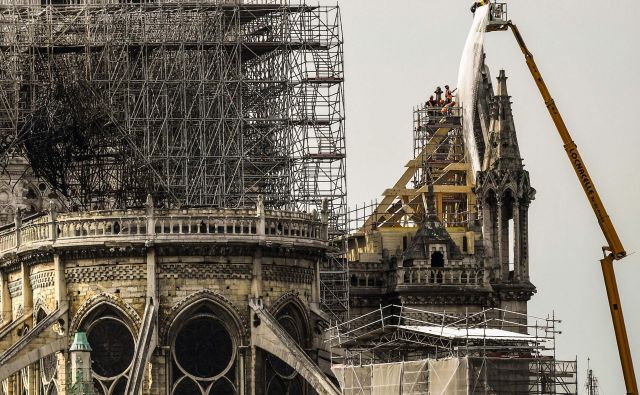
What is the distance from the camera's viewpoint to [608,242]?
115688 millimetres

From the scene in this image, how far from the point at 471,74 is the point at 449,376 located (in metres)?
34.8

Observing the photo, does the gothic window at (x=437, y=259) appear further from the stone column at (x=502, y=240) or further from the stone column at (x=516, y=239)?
the stone column at (x=516, y=239)

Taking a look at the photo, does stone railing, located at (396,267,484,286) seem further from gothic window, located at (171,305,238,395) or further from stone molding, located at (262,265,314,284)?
gothic window, located at (171,305,238,395)

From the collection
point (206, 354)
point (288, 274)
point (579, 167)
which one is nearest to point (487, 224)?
point (579, 167)

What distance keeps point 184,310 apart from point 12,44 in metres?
17.4

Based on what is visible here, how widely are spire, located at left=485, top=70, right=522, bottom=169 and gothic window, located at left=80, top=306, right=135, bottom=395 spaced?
23.4 metres

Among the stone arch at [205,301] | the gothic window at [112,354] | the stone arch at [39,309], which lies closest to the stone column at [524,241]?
the stone arch at [205,301]

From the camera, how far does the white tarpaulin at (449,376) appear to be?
10244cm

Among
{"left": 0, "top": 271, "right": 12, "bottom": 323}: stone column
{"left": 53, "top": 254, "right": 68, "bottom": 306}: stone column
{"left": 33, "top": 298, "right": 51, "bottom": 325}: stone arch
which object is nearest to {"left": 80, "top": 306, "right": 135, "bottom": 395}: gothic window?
{"left": 53, "top": 254, "right": 68, "bottom": 306}: stone column

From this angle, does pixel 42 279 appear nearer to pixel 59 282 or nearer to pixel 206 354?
pixel 59 282

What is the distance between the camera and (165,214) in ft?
368

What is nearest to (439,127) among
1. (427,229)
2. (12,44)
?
(427,229)

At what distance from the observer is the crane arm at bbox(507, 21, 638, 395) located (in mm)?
113938

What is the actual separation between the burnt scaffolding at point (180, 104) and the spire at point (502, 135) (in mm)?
8189
